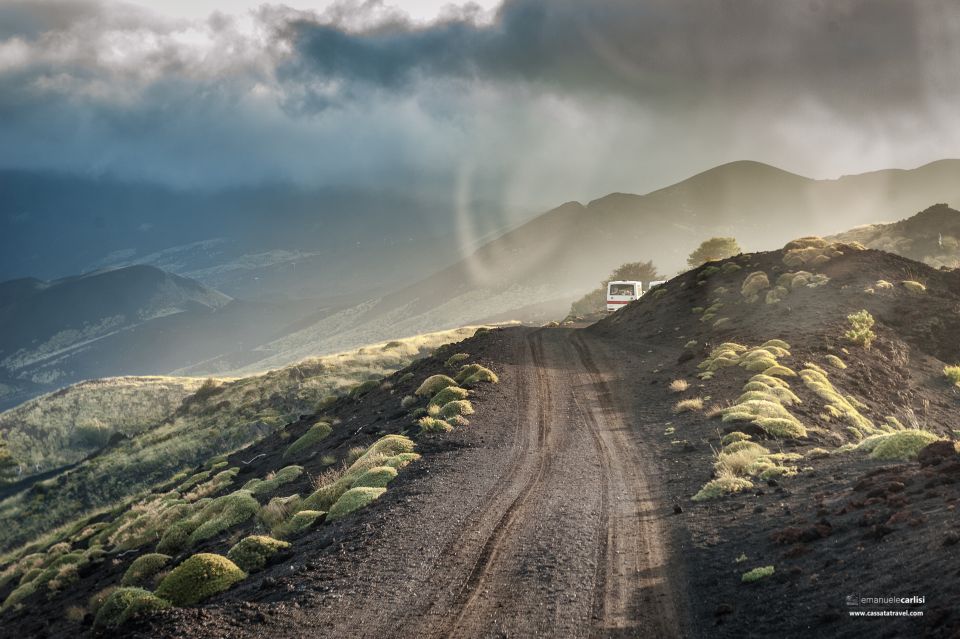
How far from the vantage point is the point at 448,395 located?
1013 inches

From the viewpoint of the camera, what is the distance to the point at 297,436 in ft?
107

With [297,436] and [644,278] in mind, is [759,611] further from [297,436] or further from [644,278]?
[644,278]

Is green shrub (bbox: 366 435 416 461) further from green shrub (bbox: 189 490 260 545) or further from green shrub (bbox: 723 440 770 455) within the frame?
green shrub (bbox: 723 440 770 455)

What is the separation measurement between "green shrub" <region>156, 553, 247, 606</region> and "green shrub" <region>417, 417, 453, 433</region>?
982 cm

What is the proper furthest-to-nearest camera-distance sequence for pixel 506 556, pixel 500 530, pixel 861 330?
pixel 861 330 → pixel 500 530 → pixel 506 556

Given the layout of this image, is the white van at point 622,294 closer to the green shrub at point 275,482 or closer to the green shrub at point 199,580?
the green shrub at point 275,482

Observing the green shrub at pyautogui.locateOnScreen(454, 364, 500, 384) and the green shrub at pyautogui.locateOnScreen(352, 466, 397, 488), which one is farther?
the green shrub at pyautogui.locateOnScreen(454, 364, 500, 384)

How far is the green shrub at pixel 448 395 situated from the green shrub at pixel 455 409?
911 millimetres

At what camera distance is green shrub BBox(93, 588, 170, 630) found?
1125cm

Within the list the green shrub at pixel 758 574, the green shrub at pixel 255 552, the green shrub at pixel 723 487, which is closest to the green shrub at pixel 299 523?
the green shrub at pixel 255 552

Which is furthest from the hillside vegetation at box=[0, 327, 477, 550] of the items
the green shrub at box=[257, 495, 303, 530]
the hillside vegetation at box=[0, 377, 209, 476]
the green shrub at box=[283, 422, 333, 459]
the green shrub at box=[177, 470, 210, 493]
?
the green shrub at box=[257, 495, 303, 530]

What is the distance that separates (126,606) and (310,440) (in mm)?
16861


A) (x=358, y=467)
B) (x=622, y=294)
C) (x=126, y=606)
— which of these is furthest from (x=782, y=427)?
(x=622, y=294)

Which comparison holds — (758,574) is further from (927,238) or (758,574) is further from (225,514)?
(927,238)
